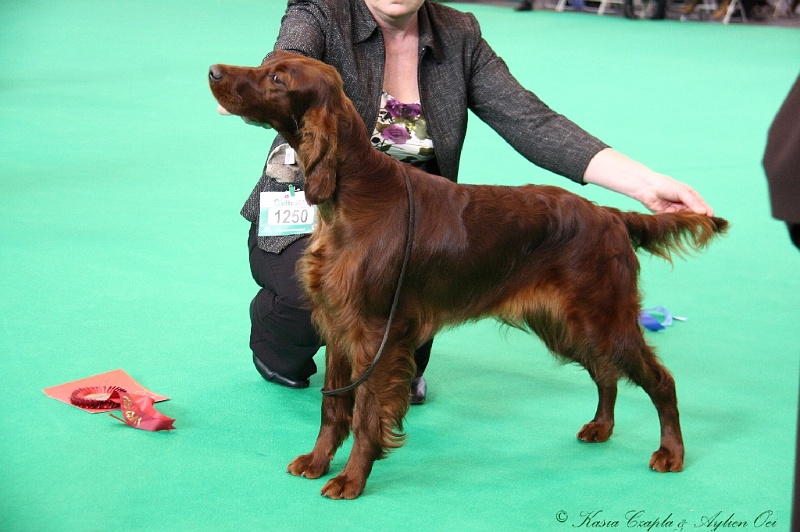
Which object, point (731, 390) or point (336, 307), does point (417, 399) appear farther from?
point (731, 390)

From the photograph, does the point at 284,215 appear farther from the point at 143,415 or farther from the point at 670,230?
the point at 670,230

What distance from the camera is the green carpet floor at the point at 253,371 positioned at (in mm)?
2502

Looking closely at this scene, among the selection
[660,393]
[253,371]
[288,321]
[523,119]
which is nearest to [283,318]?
[288,321]

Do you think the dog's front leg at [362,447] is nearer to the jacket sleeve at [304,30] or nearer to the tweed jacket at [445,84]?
the tweed jacket at [445,84]

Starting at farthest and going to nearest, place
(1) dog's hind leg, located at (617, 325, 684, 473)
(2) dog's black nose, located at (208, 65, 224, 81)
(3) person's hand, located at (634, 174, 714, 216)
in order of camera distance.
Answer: (3) person's hand, located at (634, 174, 714, 216)
(1) dog's hind leg, located at (617, 325, 684, 473)
(2) dog's black nose, located at (208, 65, 224, 81)

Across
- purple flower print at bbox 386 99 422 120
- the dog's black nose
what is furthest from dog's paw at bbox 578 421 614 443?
the dog's black nose

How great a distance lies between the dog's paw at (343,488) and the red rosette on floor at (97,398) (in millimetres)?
809

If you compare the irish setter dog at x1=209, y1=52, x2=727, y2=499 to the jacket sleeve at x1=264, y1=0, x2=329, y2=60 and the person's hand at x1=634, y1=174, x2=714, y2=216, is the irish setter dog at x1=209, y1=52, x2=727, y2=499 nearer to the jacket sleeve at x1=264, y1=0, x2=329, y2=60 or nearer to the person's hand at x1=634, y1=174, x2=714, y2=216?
the person's hand at x1=634, y1=174, x2=714, y2=216

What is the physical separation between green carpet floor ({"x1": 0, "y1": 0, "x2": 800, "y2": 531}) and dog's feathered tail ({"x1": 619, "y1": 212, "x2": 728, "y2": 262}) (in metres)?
0.64

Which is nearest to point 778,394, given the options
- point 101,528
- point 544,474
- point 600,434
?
point 600,434

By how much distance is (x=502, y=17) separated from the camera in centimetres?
1471

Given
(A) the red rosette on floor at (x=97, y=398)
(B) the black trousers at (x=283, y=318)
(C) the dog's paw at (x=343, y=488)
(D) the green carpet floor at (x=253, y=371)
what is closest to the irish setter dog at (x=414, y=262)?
(C) the dog's paw at (x=343, y=488)

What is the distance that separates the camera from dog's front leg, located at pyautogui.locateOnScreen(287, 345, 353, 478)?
264 centimetres

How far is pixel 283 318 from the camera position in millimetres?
3164
